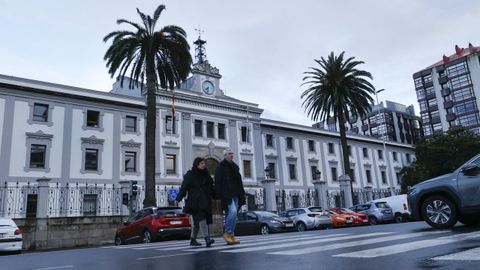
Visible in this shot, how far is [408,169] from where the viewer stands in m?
48.3

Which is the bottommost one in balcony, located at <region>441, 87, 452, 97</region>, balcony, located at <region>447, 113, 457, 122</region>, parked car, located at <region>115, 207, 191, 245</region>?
parked car, located at <region>115, 207, 191, 245</region>

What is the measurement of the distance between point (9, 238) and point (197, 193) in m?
9.86

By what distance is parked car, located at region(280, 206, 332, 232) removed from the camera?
21.8 meters

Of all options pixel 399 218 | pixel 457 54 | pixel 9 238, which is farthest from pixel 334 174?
pixel 457 54

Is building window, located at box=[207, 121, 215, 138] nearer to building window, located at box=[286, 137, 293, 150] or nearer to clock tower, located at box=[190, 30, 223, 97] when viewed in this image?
clock tower, located at box=[190, 30, 223, 97]

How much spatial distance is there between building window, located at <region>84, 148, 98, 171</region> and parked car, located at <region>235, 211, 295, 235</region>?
14.8 metres

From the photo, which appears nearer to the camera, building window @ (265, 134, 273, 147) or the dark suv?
the dark suv

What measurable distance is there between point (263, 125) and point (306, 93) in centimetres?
774

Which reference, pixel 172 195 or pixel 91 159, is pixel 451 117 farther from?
pixel 91 159

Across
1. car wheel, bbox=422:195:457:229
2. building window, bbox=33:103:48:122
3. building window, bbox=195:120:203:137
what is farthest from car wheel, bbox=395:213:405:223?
building window, bbox=33:103:48:122

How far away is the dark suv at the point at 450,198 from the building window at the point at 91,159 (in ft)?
84.7

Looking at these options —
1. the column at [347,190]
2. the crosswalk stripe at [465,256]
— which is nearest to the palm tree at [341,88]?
the column at [347,190]

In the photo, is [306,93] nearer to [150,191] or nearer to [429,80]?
[150,191]

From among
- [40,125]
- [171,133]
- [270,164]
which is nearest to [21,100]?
[40,125]
